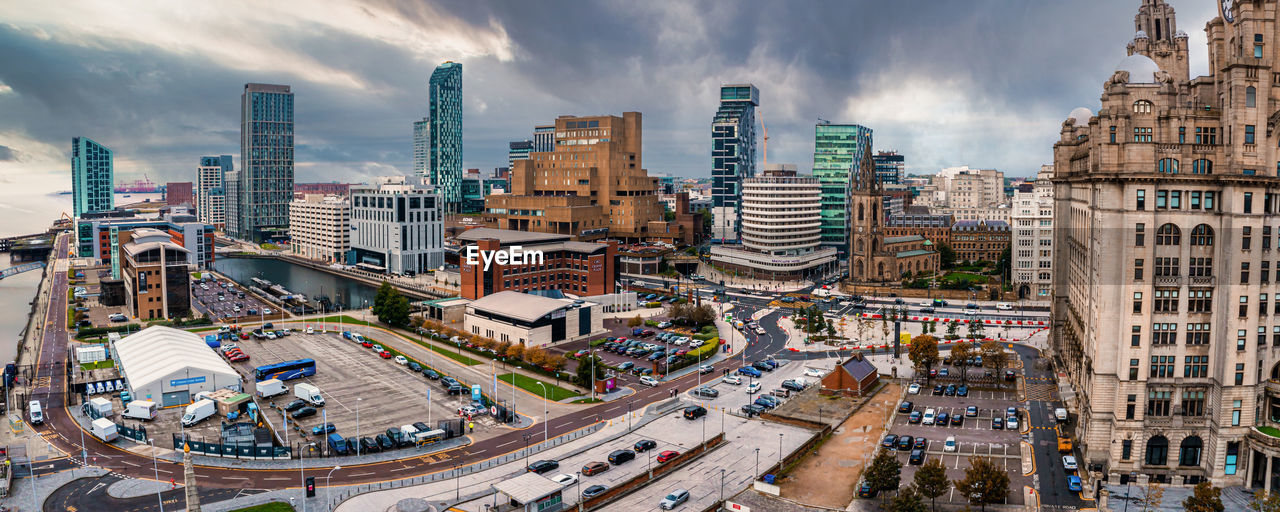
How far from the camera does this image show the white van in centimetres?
6203

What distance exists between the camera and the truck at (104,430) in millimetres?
57594

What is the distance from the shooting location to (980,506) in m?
46.3

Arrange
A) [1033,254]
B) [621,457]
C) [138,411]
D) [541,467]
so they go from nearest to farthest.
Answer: [541,467]
[621,457]
[138,411]
[1033,254]

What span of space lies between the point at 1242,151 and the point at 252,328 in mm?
99751

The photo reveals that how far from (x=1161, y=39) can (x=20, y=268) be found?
21830 cm

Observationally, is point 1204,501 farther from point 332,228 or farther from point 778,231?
point 332,228

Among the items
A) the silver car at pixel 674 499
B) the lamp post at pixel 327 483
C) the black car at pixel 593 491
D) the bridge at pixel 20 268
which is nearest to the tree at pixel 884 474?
the silver car at pixel 674 499

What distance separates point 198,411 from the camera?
62.7 metres

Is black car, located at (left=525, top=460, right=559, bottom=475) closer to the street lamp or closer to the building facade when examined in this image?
the street lamp

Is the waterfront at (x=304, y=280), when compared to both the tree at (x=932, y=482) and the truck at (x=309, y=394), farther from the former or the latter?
the tree at (x=932, y=482)

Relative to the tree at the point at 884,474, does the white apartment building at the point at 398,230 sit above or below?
above

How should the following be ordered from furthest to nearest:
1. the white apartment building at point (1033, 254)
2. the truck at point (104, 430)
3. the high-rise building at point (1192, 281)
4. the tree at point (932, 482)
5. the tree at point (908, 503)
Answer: the white apartment building at point (1033, 254)
the truck at point (104, 430)
the high-rise building at point (1192, 281)
the tree at point (932, 482)
the tree at point (908, 503)

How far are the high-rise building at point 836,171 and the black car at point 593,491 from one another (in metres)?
137

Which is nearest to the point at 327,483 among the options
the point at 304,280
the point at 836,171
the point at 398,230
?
the point at 398,230
